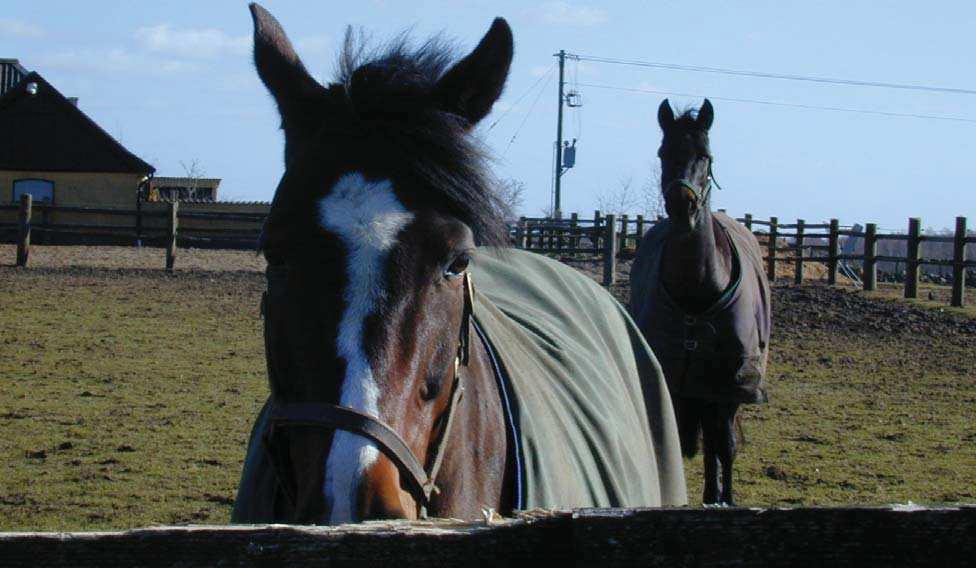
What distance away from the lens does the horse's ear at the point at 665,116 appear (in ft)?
20.5

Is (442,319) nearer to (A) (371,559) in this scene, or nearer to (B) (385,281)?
(B) (385,281)

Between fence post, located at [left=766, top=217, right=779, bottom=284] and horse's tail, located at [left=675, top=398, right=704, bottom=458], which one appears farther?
fence post, located at [left=766, top=217, right=779, bottom=284]

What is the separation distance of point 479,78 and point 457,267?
17.3 inches

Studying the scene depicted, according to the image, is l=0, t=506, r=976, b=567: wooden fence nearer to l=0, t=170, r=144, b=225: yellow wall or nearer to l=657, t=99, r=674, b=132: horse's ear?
l=657, t=99, r=674, b=132: horse's ear

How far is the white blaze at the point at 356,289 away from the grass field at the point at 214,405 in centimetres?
382

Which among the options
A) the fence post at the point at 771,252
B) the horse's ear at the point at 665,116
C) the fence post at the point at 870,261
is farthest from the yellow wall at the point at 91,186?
the horse's ear at the point at 665,116

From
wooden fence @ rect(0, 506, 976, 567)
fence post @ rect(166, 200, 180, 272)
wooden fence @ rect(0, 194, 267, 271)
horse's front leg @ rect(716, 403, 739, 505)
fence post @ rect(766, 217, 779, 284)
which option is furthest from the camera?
fence post @ rect(766, 217, 779, 284)

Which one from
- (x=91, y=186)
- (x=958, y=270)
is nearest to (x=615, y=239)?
(x=958, y=270)

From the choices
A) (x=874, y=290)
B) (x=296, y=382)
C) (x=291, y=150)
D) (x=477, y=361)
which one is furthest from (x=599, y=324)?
(x=874, y=290)

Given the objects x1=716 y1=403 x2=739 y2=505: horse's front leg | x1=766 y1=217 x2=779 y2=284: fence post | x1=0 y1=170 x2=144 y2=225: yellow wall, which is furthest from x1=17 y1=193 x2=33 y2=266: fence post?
x1=716 y1=403 x2=739 y2=505: horse's front leg

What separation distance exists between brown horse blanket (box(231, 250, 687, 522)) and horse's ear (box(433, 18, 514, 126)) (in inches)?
13.5

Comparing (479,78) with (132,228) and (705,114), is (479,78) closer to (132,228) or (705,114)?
(705,114)

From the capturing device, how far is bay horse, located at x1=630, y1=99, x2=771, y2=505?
5.97m

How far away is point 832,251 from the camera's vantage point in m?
22.3
